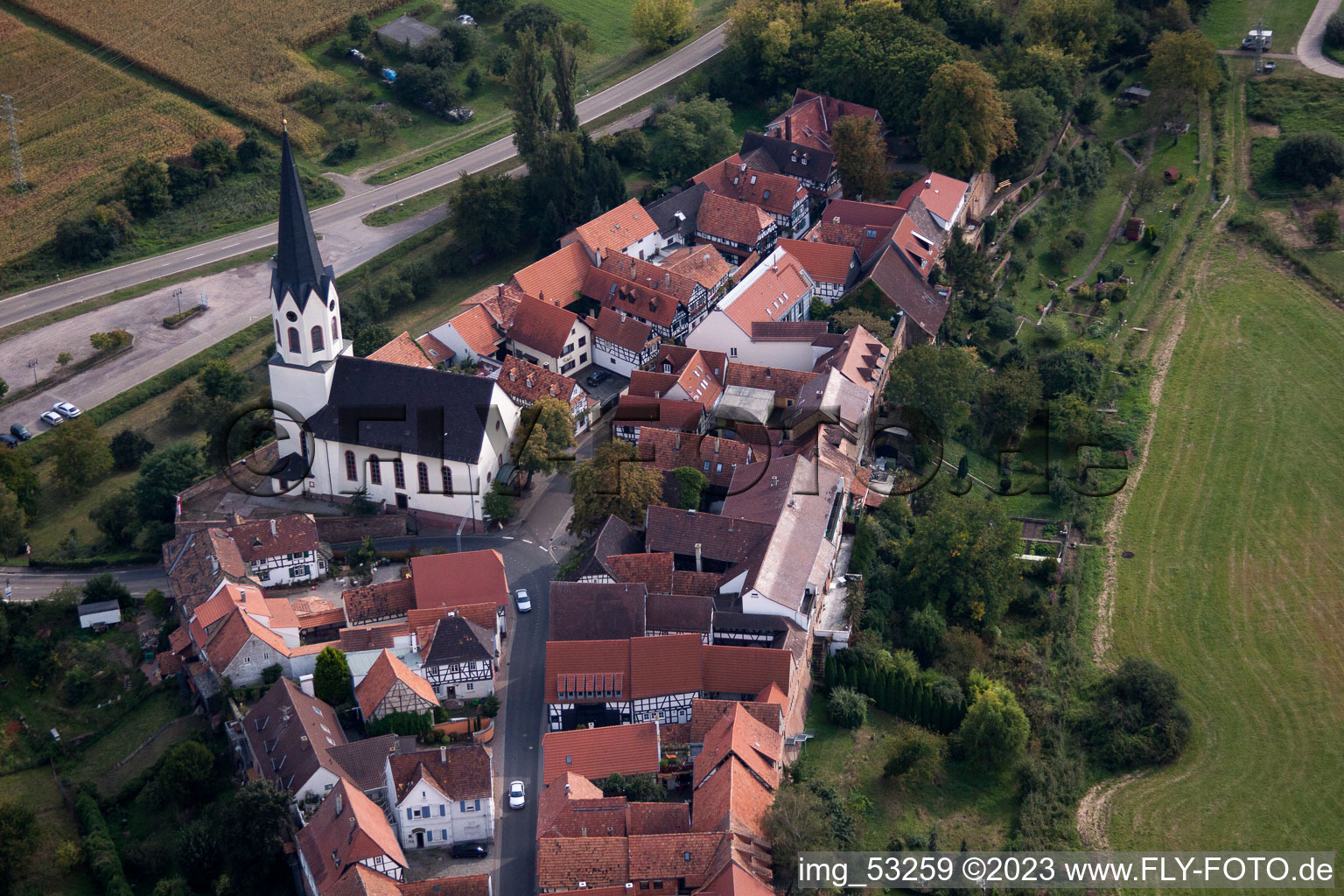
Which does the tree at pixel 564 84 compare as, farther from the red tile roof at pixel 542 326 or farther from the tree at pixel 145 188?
the tree at pixel 145 188

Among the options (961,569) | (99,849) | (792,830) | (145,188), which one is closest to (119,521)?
(99,849)

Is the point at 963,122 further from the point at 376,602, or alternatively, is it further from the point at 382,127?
the point at 376,602

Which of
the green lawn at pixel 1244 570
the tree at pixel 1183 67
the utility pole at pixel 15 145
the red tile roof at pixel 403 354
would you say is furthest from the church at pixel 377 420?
the tree at pixel 1183 67

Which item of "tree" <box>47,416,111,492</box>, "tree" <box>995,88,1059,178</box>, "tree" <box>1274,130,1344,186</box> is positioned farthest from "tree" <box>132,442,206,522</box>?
"tree" <box>1274,130,1344,186</box>

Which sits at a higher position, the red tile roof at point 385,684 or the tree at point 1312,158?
the tree at point 1312,158

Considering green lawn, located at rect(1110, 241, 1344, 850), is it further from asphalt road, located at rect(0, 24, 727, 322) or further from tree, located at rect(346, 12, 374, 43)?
tree, located at rect(346, 12, 374, 43)

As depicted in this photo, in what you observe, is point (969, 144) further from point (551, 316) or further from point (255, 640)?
point (255, 640)
